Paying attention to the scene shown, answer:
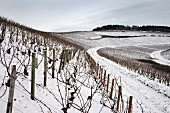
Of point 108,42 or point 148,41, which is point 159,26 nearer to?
point 148,41

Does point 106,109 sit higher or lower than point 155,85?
higher

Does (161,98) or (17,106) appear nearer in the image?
(17,106)

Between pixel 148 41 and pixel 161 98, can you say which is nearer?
pixel 161 98

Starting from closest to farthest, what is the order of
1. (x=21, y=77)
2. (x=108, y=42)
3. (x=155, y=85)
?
(x=21, y=77) < (x=155, y=85) < (x=108, y=42)

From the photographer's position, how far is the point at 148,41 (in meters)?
78.3

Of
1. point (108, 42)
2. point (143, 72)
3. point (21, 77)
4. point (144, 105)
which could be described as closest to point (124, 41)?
point (108, 42)

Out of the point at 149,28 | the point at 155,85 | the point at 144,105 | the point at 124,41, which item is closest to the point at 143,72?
the point at 155,85

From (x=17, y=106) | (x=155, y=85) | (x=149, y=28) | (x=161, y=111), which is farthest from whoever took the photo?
(x=149, y=28)

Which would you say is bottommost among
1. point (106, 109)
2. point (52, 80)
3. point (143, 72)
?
point (143, 72)

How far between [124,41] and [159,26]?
69122 mm

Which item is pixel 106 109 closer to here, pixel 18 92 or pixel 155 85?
pixel 18 92

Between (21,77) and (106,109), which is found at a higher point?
(21,77)

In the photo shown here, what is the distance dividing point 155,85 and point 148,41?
62.6 m

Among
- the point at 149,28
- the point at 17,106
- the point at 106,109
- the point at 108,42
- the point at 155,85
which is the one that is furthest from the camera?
the point at 149,28
